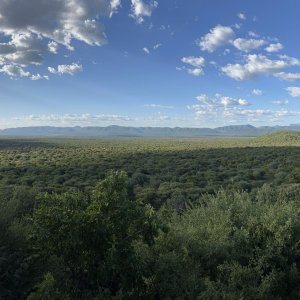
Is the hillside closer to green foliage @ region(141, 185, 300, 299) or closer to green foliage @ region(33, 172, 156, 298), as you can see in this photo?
green foliage @ region(141, 185, 300, 299)

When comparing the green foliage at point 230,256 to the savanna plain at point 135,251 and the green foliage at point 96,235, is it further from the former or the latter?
the green foliage at point 96,235

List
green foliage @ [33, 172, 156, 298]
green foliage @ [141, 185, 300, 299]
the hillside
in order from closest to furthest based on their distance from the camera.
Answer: green foliage @ [33, 172, 156, 298]
green foliage @ [141, 185, 300, 299]
the hillside

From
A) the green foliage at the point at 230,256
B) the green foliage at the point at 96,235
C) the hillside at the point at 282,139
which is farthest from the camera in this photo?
the hillside at the point at 282,139

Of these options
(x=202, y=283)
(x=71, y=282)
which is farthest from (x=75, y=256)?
(x=202, y=283)

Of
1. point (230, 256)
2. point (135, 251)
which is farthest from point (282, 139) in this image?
point (135, 251)

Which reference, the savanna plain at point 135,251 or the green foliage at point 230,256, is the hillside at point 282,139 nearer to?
the green foliage at point 230,256

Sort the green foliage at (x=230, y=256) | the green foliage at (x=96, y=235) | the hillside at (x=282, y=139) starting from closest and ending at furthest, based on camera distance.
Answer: the green foliage at (x=96, y=235) < the green foliage at (x=230, y=256) < the hillside at (x=282, y=139)

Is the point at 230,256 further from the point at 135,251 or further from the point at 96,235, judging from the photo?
the point at 96,235

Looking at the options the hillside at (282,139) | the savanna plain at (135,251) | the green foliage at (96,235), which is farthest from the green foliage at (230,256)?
the hillside at (282,139)

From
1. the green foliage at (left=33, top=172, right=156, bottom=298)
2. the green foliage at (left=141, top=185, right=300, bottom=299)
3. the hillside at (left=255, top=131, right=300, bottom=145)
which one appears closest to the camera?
the green foliage at (left=33, top=172, right=156, bottom=298)

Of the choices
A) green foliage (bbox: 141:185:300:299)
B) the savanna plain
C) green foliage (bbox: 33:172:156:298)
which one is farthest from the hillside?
green foliage (bbox: 33:172:156:298)

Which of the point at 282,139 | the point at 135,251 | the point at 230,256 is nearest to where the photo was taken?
the point at 135,251

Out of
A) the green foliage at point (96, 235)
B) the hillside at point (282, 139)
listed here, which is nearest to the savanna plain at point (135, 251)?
the green foliage at point (96, 235)

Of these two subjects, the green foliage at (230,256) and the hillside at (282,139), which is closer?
the green foliage at (230,256)
